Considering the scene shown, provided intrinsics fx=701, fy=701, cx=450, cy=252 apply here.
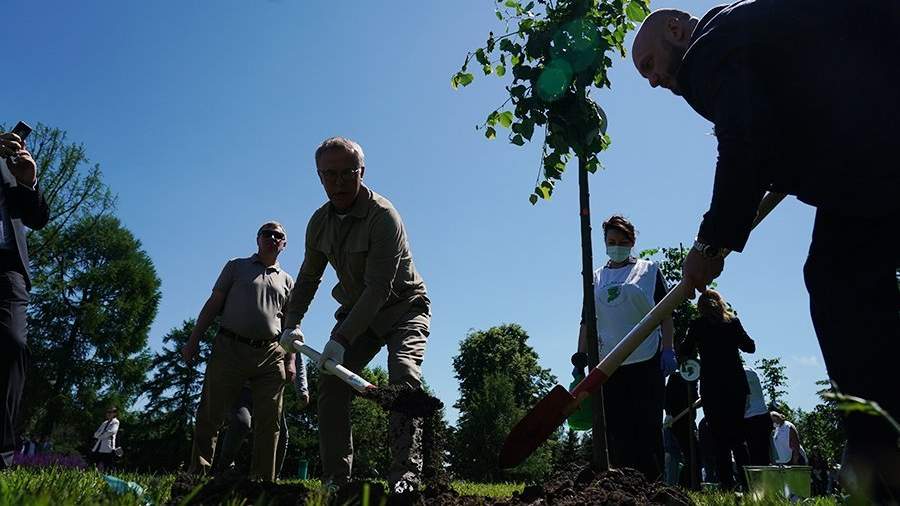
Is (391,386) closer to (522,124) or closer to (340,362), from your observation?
(340,362)

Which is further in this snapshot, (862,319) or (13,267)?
(13,267)

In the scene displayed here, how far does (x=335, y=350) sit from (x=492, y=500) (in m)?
1.64

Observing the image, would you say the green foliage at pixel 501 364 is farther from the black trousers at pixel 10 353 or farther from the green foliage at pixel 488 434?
the black trousers at pixel 10 353

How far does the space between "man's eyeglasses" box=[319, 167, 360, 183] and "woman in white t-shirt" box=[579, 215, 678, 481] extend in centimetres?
235

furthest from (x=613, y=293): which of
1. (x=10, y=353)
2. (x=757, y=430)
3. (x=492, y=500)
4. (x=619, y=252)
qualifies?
(x=10, y=353)

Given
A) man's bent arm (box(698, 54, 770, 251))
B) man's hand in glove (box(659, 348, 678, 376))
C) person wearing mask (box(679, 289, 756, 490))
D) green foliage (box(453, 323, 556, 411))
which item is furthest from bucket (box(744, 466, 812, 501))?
green foliage (box(453, 323, 556, 411))

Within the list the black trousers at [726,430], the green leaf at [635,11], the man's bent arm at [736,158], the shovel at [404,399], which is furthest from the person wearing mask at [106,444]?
the man's bent arm at [736,158]

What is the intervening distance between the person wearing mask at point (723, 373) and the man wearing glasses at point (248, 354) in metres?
4.21

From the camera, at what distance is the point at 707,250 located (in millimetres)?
2713

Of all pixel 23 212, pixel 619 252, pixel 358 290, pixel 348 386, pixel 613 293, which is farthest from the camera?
pixel 619 252

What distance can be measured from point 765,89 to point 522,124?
3.51 meters

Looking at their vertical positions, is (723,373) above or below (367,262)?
above

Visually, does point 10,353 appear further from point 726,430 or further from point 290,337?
point 726,430

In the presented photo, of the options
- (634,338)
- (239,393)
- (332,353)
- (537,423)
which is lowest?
(537,423)
